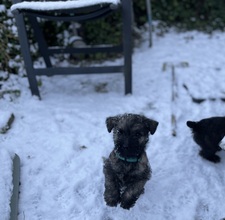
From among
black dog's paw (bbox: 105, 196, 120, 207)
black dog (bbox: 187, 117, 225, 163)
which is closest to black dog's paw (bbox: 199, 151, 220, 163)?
black dog (bbox: 187, 117, 225, 163)

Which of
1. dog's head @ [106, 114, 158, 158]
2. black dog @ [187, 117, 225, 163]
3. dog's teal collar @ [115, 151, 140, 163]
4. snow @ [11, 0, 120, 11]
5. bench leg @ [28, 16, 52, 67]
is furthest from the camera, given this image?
bench leg @ [28, 16, 52, 67]

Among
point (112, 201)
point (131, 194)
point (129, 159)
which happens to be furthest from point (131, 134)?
point (112, 201)

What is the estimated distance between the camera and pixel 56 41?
23.1ft

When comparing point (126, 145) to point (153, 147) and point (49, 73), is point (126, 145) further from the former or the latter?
point (49, 73)

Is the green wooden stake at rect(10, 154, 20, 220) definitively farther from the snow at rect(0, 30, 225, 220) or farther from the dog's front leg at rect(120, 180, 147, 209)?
the dog's front leg at rect(120, 180, 147, 209)

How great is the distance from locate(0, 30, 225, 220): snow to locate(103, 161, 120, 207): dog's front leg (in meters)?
0.09

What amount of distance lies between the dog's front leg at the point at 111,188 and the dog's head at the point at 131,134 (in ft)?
1.29

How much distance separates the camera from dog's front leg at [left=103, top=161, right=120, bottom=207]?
3.39m

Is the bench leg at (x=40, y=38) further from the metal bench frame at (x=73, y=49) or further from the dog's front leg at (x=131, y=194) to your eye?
the dog's front leg at (x=131, y=194)

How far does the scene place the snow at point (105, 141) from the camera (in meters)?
3.44

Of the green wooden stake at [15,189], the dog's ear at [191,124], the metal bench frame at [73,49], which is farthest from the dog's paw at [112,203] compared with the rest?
the metal bench frame at [73,49]

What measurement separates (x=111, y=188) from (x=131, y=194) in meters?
0.23

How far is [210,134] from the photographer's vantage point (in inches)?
158

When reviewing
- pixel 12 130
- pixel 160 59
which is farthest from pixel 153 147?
pixel 160 59
